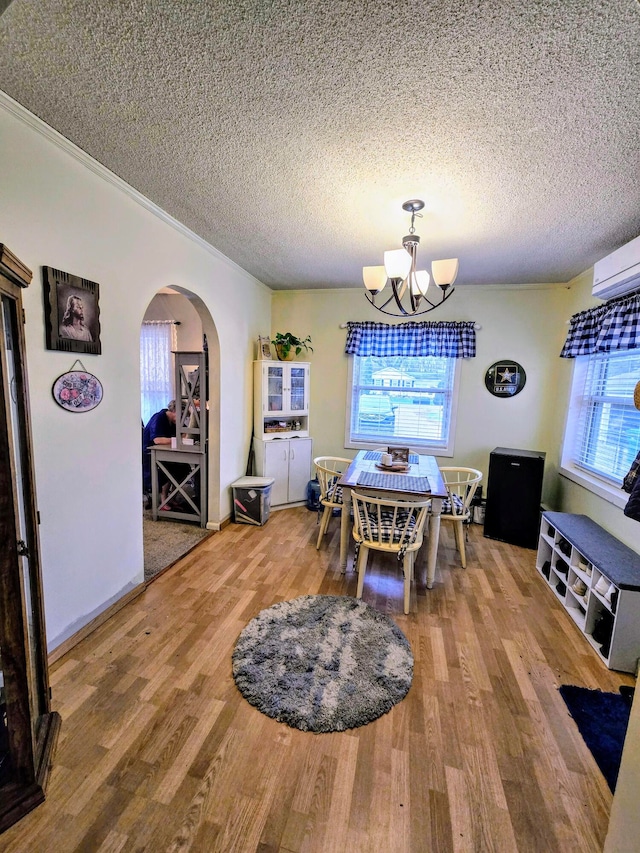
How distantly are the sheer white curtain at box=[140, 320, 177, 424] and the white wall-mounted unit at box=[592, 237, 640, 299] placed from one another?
4537 mm

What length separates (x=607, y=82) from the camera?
1.25 m

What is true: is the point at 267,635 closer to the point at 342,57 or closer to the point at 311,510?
the point at 311,510

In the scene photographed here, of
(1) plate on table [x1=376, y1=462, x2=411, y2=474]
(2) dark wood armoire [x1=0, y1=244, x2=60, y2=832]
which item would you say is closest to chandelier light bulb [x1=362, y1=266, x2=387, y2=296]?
(1) plate on table [x1=376, y1=462, x2=411, y2=474]

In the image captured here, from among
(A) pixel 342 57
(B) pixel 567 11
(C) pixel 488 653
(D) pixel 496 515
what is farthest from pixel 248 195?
(D) pixel 496 515

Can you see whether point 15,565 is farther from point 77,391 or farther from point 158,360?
point 158,360

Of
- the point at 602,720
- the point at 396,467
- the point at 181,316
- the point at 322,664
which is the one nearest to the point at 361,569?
the point at 322,664

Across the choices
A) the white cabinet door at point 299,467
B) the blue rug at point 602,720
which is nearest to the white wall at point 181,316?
the white cabinet door at point 299,467

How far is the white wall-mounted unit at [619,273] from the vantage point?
7.38ft

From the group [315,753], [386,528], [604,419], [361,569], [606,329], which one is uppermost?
[606,329]

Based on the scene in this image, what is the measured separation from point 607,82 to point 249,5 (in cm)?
125

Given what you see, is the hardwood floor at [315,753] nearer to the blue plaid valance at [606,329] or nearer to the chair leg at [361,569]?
the chair leg at [361,569]

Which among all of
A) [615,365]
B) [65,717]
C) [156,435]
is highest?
[615,365]

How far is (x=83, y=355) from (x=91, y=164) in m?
1.00

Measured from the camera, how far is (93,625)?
2072 mm
